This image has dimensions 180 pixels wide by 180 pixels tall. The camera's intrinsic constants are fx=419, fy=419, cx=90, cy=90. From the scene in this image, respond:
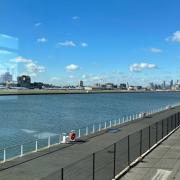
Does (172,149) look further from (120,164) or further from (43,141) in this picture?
(43,141)

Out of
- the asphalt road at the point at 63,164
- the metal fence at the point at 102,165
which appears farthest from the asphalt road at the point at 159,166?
the asphalt road at the point at 63,164

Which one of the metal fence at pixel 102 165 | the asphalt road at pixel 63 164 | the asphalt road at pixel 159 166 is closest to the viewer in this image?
the metal fence at pixel 102 165

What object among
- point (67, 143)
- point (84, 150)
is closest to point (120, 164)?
point (84, 150)

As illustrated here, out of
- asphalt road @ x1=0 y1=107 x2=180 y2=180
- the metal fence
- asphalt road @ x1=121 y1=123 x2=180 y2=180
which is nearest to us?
the metal fence

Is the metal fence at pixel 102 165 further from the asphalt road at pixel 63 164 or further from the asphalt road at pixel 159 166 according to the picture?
the asphalt road at pixel 159 166

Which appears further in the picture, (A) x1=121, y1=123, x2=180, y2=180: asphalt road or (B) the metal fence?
(A) x1=121, y1=123, x2=180, y2=180: asphalt road

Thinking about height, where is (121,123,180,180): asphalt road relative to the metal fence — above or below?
below

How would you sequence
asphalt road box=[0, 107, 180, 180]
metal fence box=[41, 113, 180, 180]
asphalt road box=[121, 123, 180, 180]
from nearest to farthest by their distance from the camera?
metal fence box=[41, 113, 180, 180] → asphalt road box=[0, 107, 180, 180] → asphalt road box=[121, 123, 180, 180]

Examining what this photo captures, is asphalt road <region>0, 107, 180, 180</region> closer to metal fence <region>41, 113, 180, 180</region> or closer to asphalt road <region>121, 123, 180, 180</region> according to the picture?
metal fence <region>41, 113, 180, 180</region>

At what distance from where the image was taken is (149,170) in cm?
2209

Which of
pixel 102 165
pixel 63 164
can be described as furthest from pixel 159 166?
pixel 63 164

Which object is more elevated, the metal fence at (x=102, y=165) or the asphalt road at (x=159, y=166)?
the metal fence at (x=102, y=165)

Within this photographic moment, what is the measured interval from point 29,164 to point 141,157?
683 centimetres

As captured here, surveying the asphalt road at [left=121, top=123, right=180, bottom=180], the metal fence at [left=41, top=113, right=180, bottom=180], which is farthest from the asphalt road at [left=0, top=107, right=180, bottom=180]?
the asphalt road at [left=121, top=123, right=180, bottom=180]
